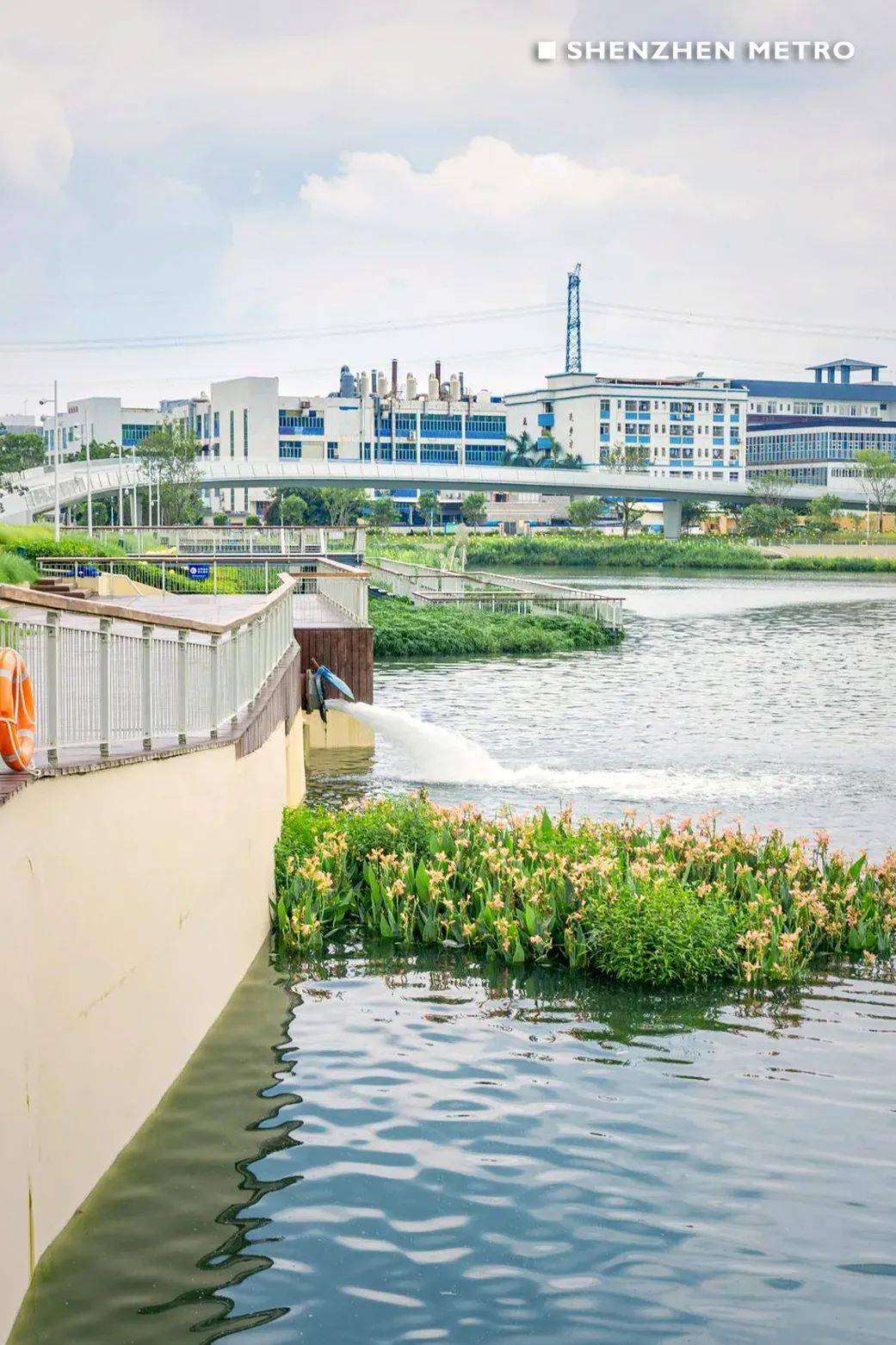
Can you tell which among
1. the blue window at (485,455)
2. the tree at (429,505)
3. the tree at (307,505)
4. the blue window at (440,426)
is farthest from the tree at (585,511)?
the blue window at (485,455)

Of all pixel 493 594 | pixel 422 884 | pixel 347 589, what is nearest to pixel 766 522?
pixel 493 594

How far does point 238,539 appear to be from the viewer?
212ft

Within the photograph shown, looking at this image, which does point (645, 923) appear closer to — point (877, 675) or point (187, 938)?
point (187, 938)

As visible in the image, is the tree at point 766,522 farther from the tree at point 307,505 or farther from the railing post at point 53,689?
the railing post at point 53,689

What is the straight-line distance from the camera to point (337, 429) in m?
183

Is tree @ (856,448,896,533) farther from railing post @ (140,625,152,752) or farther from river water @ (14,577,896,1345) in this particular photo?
railing post @ (140,625,152,752)

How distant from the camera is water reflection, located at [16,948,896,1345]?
7797 millimetres

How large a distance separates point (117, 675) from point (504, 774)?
14947 millimetres

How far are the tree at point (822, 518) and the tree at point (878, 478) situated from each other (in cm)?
455

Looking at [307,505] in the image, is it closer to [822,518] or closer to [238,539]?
[822,518]

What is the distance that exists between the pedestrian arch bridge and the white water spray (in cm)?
6134

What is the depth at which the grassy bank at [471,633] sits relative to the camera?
47.3 metres

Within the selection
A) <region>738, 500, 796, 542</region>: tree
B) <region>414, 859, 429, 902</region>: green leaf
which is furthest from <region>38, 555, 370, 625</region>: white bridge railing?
<region>738, 500, 796, 542</region>: tree

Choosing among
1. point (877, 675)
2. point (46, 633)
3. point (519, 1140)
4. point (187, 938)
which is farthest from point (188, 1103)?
point (877, 675)
